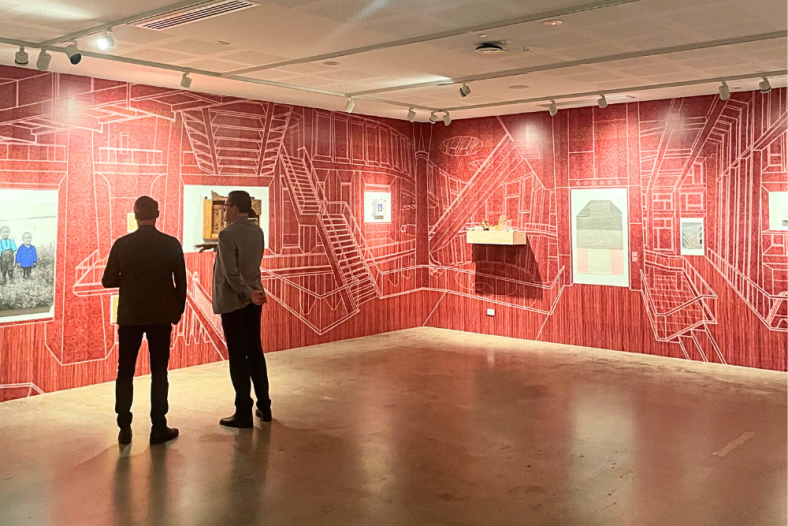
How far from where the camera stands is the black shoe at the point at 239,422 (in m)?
5.32

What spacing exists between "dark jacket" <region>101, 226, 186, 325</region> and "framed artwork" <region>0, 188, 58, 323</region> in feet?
6.16

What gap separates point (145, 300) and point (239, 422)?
1.18m

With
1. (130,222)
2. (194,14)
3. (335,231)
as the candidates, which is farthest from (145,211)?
(335,231)

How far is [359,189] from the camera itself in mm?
9344

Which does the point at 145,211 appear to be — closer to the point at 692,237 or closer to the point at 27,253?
the point at 27,253

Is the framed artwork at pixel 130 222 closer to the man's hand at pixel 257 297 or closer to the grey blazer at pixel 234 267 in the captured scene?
the grey blazer at pixel 234 267

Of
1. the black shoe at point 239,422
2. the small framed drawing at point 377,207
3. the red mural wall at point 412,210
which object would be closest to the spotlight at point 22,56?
the red mural wall at point 412,210

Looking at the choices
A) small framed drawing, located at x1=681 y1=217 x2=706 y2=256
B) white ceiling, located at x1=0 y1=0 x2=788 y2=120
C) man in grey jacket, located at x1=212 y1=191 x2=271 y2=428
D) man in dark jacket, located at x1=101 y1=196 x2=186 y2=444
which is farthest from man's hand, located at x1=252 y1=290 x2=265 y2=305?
small framed drawing, located at x1=681 y1=217 x2=706 y2=256

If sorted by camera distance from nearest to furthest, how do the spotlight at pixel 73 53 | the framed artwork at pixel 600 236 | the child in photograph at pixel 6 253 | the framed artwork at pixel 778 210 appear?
the spotlight at pixel 73 53, the child in photograph at pixel 6 253, the framed artwork at pixel 778 210, the framed artwork at pixel 600 236

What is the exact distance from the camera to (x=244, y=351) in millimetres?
5254

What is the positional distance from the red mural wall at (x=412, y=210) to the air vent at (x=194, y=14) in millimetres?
2037

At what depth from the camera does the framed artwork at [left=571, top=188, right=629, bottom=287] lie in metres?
8.38

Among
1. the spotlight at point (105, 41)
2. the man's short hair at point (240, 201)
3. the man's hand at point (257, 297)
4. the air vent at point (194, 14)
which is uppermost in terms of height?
the air vent at point (194, 14)

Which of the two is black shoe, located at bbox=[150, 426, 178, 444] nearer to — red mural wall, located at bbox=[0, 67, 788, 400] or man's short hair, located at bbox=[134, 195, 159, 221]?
man's short hair, located at bbox=[134, 195, 159, 221]
